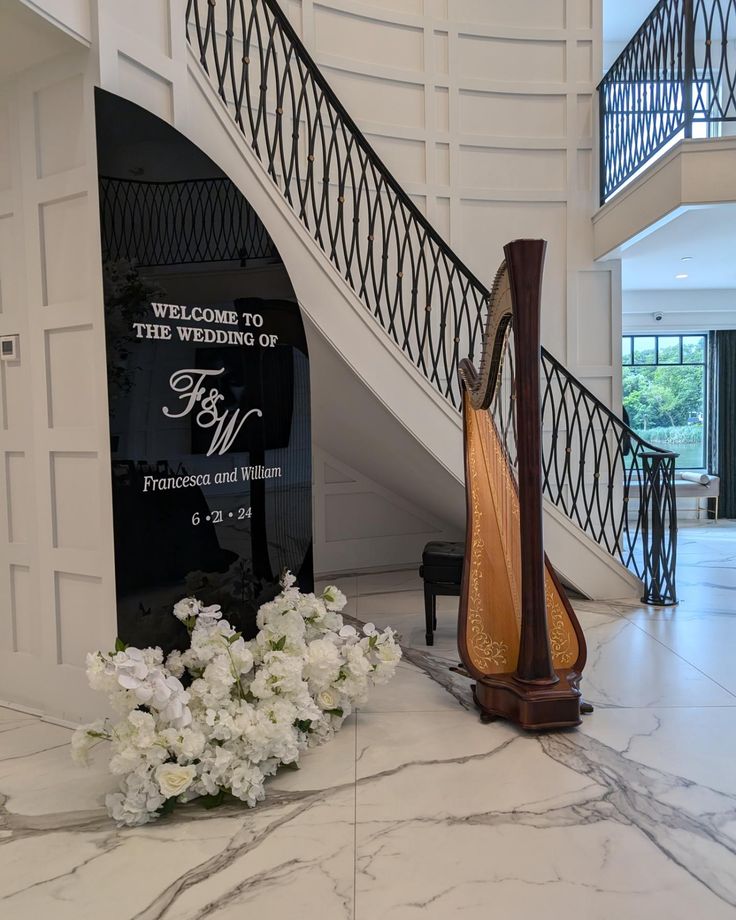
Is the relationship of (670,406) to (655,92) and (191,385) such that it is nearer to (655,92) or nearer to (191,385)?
(655,92)

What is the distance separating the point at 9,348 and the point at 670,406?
29.8 feet

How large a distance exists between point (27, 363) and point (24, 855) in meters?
1.78

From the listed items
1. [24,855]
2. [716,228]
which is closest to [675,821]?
[24,855]

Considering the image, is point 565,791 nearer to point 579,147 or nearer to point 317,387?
point 317,387

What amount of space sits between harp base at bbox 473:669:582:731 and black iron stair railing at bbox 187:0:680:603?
4.51ft

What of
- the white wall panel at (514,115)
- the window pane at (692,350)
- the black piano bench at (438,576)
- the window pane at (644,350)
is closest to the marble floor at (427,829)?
the black piano bench at (438,576)

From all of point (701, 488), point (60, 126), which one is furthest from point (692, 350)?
point (60, 126)

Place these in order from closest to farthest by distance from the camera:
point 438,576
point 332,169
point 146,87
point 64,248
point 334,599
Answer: point 64,248 → point 146,87 → point 334,599 → point 438,576 → point 332,169

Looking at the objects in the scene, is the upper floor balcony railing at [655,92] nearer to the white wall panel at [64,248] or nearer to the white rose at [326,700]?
the white wall panel at [64,248]

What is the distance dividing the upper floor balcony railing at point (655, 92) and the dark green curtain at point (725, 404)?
4392 mm

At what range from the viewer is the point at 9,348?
293 centimetres

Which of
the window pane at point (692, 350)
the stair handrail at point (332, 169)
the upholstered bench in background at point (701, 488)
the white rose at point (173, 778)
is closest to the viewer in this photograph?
the white rose at point (173, 778)

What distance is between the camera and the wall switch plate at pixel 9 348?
2.92 m

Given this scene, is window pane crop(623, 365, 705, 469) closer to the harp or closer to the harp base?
the harp
